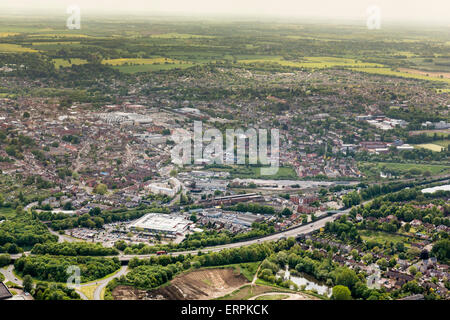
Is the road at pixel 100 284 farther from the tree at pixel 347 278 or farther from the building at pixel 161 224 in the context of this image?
the tree at pixel 347 278

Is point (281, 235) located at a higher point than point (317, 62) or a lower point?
lower

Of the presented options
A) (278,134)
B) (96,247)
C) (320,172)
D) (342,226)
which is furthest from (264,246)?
(278,134)

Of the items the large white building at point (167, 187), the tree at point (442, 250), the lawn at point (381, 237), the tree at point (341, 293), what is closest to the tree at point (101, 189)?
the large white building at point (167, 187)

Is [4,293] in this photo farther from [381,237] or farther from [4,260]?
[381,237]

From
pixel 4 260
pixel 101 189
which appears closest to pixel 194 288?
pixel 4 260

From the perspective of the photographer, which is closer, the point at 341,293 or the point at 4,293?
the point at 4,293

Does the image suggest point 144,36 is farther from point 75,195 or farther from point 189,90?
point 75,195

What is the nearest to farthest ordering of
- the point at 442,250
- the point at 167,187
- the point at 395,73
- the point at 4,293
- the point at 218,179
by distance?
the point at 4,293 → the point at 442,250 → the point at 167,187 → the point at 218,179 → the point at 395,73
